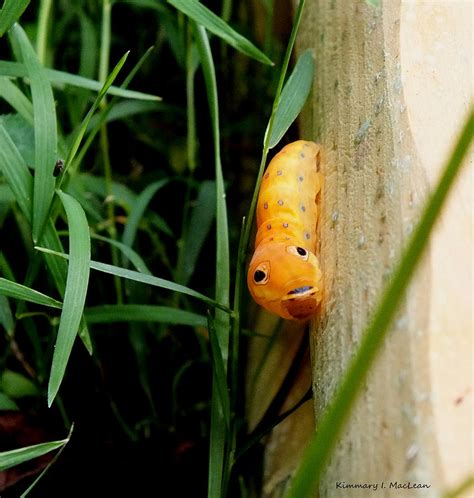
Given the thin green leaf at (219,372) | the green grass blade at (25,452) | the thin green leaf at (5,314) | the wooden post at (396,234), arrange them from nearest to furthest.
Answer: the wooden post at (396,234), the green grass blade at (25,452), the thin green leaf at (219,372), the thin green leaf at (5,314)

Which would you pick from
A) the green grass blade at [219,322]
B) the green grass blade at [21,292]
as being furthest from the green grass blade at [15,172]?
the green grass blade at [219,322]

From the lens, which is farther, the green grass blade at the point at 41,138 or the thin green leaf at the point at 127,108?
the thin green leaf at the point at 127,108

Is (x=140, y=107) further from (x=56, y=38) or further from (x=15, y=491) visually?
(x=15, y=491)

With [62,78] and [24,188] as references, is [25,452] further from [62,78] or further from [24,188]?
[62,78]

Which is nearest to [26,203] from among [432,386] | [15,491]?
[15,491]

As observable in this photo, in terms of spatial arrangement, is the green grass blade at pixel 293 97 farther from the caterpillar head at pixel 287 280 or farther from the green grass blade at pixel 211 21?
Result: the caterpillar head at pixel 287 280

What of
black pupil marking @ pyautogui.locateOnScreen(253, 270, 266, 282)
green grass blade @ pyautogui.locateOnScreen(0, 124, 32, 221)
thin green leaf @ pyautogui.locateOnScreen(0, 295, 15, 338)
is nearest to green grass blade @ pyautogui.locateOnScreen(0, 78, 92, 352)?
green grass blade @ pyautogui.locateOnScreen(0, 124, 32, 221)

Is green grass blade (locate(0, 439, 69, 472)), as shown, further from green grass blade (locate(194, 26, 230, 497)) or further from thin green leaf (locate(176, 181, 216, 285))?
thin green leaf (locate(176, 181, 216, 285))
